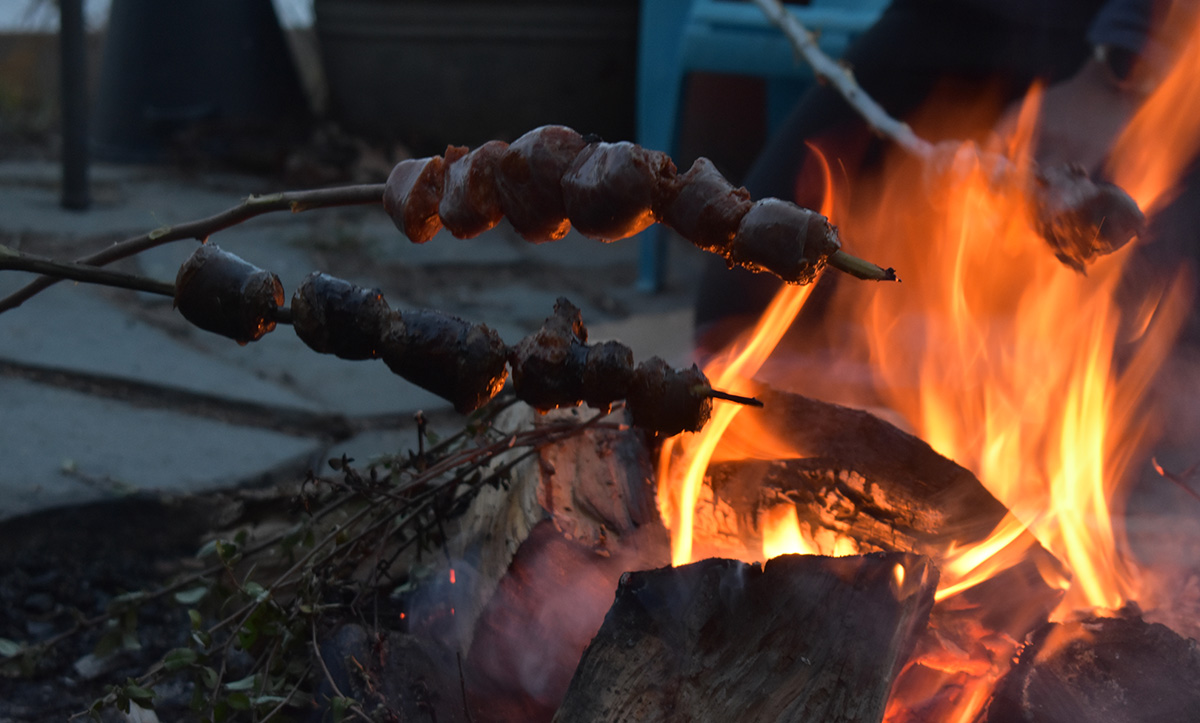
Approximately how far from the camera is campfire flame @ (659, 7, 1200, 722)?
1330 mm

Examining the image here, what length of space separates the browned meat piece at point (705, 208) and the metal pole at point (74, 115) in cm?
366

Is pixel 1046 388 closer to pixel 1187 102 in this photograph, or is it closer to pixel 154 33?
pixel 1187 102

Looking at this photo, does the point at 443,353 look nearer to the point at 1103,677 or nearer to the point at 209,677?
the point at 209,677

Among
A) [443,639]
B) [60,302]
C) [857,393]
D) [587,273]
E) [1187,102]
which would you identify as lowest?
[587,273]

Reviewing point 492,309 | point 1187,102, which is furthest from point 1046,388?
point 492,309

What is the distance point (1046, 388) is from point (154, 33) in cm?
504

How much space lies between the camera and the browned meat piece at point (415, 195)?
109 centimetres

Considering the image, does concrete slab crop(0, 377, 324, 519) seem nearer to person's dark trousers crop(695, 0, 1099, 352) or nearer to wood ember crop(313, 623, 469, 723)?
wood ember crop(313, 623, 469, 723)

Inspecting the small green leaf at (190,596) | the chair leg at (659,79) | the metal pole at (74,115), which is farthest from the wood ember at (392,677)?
the metal pole at (74,115)

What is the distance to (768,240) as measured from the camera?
0.92 m

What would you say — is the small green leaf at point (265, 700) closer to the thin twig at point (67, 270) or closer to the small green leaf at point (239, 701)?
the small green leaf at point (239, 701)

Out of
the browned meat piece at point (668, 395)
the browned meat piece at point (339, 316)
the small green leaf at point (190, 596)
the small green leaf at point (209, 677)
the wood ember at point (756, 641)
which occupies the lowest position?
the small green leaf at point (190, 596)

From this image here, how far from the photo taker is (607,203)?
0.95 m

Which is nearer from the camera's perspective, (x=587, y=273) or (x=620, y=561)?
(x=620, y=561)
